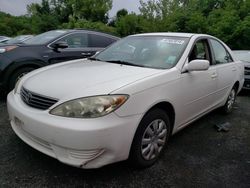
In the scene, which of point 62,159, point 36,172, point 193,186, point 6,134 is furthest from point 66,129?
point 6,134

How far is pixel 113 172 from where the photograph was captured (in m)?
2.55

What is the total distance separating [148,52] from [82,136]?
1683 millimetres

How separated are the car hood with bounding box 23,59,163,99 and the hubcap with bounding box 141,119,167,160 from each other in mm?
551

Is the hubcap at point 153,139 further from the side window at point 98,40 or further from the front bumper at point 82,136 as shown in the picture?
the side window at point 98,40

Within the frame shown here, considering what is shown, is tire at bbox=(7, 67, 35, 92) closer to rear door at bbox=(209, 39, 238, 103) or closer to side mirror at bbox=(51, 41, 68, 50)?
side mirror at bbox=(51, 41, 68, 50)

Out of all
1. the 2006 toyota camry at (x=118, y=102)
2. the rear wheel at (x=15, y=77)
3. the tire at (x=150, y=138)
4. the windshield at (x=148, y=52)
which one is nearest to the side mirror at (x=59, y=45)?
the rear wheel at (x=15, y=77)

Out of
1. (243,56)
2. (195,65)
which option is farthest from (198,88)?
(243,56)

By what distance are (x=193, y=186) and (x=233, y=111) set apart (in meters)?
2.99

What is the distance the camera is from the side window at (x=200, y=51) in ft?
11.0

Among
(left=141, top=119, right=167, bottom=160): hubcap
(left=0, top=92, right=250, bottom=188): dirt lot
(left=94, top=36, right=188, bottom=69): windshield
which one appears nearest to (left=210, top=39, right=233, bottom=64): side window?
(left=94, top=36, right=188, bottom=69): windshield

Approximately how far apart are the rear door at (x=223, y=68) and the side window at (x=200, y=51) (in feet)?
0.65

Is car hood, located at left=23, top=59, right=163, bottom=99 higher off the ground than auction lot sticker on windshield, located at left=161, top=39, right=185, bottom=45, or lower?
lower

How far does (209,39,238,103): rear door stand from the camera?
3.88 metres

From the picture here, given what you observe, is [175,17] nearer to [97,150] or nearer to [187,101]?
[187,101]
